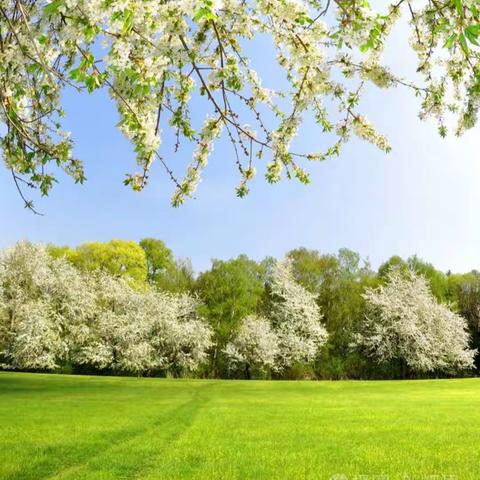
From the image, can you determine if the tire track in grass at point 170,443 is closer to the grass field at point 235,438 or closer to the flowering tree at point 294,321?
the grass field at point 235,438

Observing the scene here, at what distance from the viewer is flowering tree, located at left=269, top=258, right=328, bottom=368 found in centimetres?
4762

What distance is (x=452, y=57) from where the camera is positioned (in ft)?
24.2

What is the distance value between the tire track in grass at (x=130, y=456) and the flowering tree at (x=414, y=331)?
35.3 meters

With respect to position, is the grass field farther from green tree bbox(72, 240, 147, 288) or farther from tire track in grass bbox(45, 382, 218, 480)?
green tree bbox(72, 240, 147, 288)

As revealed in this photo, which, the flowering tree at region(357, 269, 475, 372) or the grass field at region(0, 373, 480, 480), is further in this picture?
the flowering tree at region(357, 269, 475, 372)

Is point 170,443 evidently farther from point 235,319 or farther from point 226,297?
point 226,297

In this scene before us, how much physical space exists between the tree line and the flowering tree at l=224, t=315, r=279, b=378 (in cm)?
9

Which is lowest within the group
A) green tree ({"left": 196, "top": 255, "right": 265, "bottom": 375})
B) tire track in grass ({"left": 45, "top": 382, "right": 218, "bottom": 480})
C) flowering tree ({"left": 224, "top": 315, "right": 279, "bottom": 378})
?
tire track in grass ({"left": 45, "top": 382, "right": 218, "bottom": 480})

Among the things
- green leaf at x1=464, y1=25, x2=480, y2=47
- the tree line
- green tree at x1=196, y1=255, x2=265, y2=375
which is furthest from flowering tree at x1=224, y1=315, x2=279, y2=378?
green leaf at x1=464, y1=25, x2=480, y2=47

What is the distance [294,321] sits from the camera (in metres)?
48.9

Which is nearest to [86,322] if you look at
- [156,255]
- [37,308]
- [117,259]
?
[37,308]

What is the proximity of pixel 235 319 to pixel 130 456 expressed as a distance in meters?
36.7

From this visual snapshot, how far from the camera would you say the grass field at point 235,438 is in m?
9.51

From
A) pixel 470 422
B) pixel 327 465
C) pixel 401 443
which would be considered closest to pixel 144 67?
pixel 327 465
